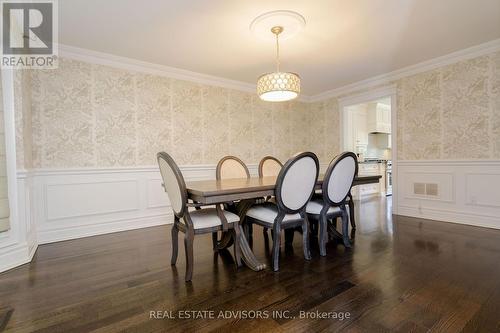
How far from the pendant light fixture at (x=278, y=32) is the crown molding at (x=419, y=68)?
230 cm

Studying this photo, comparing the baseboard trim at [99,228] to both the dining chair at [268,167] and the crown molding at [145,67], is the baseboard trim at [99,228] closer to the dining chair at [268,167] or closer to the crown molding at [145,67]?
the dining chair at [268,167]

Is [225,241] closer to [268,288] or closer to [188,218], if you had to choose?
[188,218]

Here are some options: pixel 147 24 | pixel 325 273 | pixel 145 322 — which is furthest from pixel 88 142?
pixel 325 273

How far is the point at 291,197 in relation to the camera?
200cm

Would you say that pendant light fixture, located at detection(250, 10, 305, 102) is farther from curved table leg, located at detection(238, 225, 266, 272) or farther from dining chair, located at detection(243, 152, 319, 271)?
curved table leg, located at detection(238, 225, 266, 272)

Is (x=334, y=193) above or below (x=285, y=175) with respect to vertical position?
below

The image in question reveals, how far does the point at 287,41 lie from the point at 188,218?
7.49ft

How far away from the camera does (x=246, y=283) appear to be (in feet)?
5.74

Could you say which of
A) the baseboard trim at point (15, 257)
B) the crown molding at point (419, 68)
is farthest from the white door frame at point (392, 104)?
the baseboard trim at point (15, 257)

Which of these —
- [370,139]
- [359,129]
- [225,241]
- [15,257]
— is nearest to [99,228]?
[15,257]

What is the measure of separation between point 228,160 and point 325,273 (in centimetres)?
178

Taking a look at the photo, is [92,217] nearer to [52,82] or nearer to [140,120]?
[140,120]

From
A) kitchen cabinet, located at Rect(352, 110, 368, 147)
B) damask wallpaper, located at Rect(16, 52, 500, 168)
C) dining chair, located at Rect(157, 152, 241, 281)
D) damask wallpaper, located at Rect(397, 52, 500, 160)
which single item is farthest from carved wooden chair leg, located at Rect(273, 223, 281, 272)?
kitchen cabinet, located at Rect(352, 110, 368, 147)

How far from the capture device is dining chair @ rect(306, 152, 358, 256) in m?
2.25
